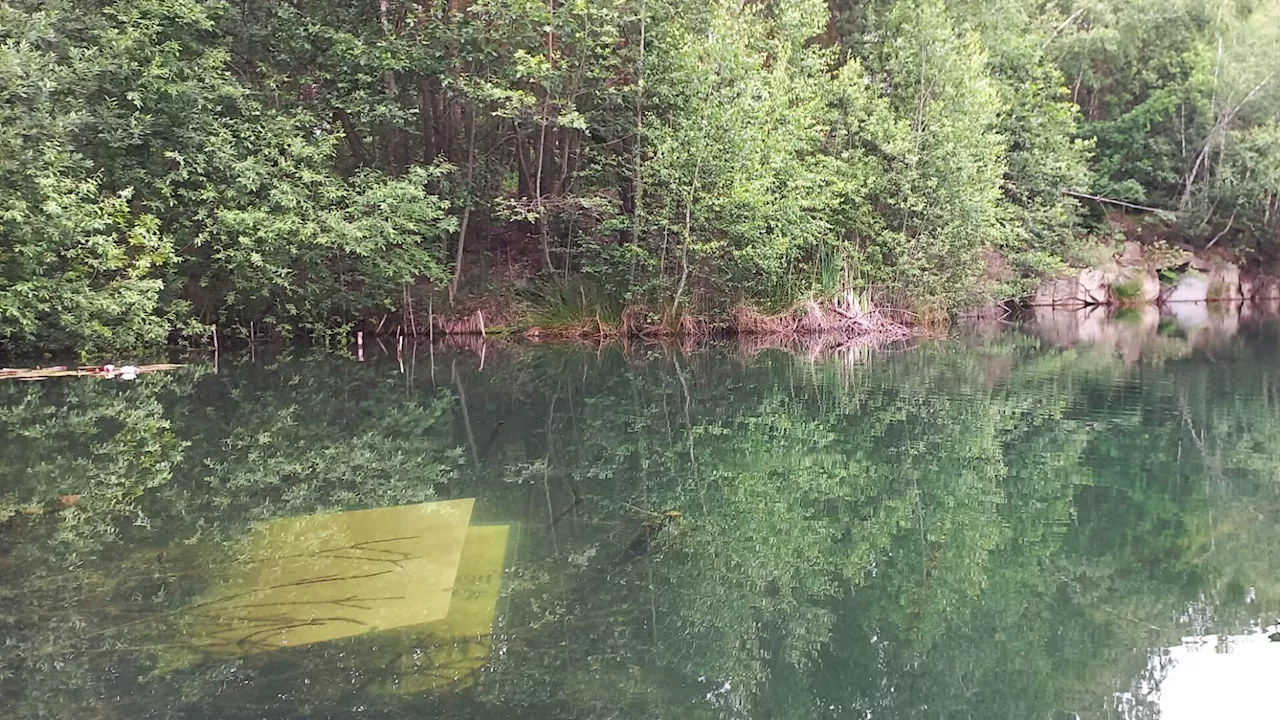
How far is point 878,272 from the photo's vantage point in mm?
13773

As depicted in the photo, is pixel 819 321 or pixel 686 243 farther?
pixel 819 321

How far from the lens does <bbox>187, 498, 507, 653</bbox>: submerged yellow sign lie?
8.54ft

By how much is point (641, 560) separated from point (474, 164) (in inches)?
439

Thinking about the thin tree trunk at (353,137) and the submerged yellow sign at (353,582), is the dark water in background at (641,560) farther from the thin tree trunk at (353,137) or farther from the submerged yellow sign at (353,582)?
the thin tree trunk at (353,137)

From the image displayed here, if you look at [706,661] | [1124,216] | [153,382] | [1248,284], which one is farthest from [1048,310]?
[706,661]

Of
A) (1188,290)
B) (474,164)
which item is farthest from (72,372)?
(1188,290)

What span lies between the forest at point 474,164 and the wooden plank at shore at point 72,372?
62cm

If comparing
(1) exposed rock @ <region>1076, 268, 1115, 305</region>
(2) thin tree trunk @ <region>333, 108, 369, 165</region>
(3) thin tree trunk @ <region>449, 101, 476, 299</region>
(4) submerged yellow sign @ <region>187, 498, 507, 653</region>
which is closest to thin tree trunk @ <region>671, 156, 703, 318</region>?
(3) thin tree trunk @ <region>449, 101, 476, 299</region>

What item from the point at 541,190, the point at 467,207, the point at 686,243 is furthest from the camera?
the point at 541,190

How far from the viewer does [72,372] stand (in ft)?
27.7

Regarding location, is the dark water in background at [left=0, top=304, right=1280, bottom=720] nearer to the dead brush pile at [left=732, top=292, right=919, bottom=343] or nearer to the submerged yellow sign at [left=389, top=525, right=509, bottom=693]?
the submerged yellow sign at [left=389, top=525, right=509, bottom=693]

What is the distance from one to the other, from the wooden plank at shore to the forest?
62cm

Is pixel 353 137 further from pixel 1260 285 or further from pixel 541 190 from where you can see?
pixel 1260 285

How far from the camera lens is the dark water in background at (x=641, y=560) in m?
2.32
